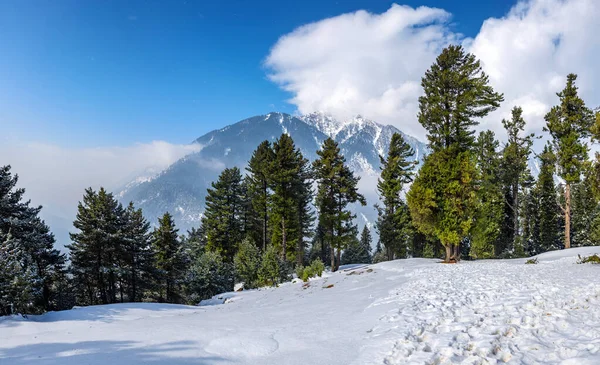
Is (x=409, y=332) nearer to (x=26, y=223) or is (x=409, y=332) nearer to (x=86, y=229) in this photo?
(x=26, y=223)

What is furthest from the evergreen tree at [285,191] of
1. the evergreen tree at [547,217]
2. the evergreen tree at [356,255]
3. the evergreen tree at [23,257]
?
the evergreen tree at [547,217]

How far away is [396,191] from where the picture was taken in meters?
33.7

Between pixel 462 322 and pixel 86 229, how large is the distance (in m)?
29.3

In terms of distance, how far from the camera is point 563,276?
11430 mm

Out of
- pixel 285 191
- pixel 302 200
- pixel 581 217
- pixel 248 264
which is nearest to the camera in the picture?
pixel 248 264

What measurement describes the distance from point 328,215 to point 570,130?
69.7 feet

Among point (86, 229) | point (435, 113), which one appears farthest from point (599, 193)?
point (86, 229)

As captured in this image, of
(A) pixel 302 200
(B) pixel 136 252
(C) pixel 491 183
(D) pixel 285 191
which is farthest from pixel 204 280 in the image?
(C) pixel 491 183

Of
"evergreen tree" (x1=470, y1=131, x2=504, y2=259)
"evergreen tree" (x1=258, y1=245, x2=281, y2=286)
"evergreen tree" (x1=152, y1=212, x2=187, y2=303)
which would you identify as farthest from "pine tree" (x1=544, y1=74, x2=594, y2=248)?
"evergreen tree" (x1=152, y1=212, x2=187, y2=303)

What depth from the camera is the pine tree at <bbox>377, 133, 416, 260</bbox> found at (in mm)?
33594

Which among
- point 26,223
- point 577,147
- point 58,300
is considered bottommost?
point 58,300

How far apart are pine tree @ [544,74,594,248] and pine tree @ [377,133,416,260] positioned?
40.3 ft

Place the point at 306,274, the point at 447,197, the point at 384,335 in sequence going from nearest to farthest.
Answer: the point at 384,335
the point at 447,197
the point at 306,274

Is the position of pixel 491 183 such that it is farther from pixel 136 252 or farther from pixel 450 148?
pixel 136 252
